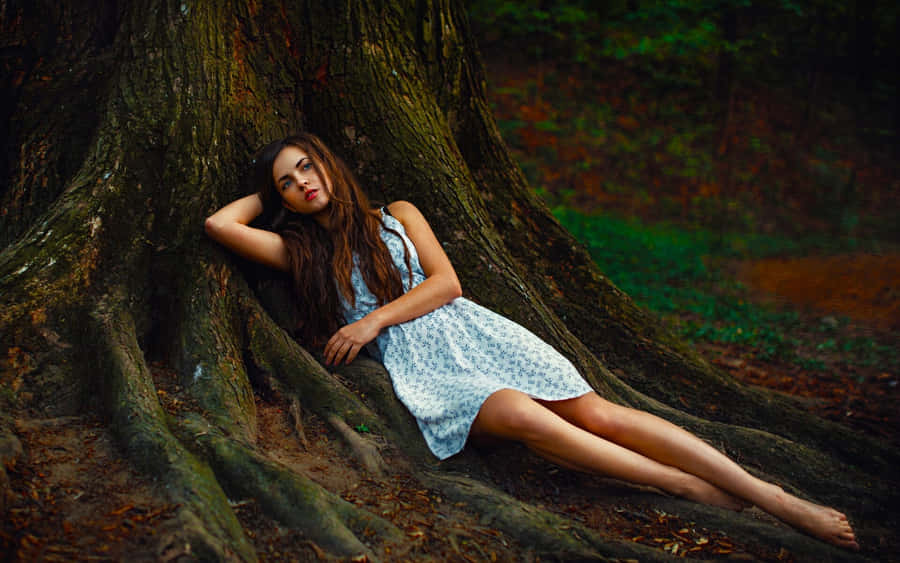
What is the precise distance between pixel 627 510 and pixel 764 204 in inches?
537

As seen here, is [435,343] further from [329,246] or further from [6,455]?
[6,455]

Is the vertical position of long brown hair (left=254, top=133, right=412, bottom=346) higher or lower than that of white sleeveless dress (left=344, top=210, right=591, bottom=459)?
higher

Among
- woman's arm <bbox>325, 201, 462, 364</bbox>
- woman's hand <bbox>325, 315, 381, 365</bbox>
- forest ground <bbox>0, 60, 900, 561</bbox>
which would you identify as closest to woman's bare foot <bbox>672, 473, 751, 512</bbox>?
forest ground <bbox>0, 60, 900, 561</bbox>

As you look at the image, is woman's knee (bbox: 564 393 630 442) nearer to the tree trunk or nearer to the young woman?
the young woman

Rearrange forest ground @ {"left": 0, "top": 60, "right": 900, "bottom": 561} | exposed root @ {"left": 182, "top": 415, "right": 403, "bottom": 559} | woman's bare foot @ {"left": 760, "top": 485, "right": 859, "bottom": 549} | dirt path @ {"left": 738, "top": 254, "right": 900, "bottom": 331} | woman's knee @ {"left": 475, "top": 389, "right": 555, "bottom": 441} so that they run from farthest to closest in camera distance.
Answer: dirt path @ {"left": 738, "top": 254, "right": 900, "bottom": 331} → woman's knee @ {"left": 475, "top": 389, "right": 555, "bottom": 441} → woman's bare foot @ {"left": 760, "top": 485, "right": 859, "bottom": 549} → exposed root @ {"left": 182, "top": 415, "right": 403, "bottom": 559} → forest ground @ {"left": 0, "top": 60, "right": 900, "bottom": 561}

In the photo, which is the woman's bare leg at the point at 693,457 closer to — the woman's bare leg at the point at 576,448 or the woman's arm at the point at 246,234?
the woman's bare leg at the point at 576,448

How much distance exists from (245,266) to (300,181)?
586 mm

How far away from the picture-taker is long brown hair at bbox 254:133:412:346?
3449 millimetres

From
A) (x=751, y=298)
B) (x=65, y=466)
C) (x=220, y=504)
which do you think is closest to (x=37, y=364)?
(x=65, y=466)

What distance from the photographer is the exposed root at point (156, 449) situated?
6.83 ft

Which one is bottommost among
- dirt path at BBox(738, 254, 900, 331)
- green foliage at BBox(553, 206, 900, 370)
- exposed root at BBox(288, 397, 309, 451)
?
dirt path at BBox(738, 254, 900, 331)

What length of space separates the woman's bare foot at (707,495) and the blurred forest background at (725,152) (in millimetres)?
3803

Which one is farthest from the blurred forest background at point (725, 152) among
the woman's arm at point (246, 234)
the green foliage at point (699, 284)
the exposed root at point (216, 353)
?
the exposed root at point (216, 353)

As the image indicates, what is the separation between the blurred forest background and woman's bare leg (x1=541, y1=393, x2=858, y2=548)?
3807mm
